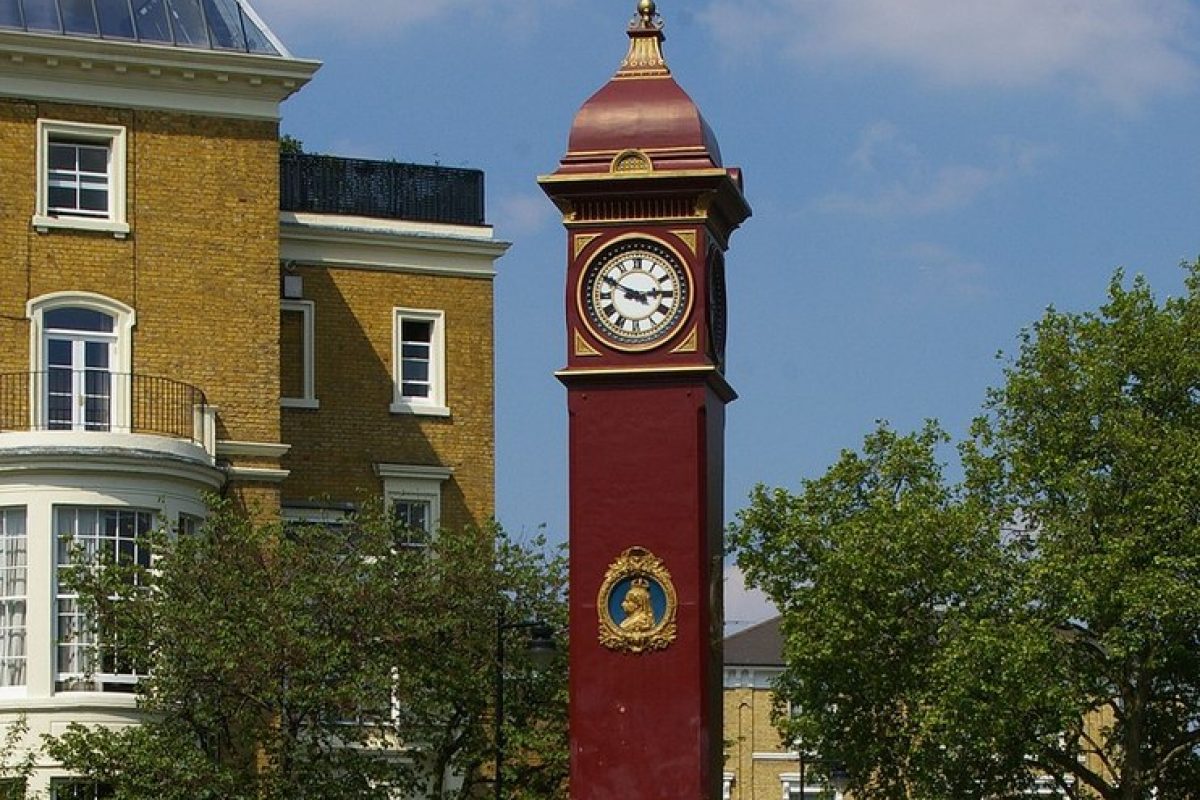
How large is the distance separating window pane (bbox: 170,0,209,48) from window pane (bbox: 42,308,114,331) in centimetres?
444

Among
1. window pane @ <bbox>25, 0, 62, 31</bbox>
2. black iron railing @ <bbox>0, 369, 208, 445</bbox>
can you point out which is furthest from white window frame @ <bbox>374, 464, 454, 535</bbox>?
window pane @ <bbox>25, 0, 62, 31</bbox>

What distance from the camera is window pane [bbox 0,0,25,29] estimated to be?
2029 inches

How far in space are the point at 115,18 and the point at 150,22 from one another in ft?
1.84

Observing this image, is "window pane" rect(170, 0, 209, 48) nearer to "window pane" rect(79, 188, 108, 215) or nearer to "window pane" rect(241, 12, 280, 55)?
"window pane" rect(241, 12, 280, 55)

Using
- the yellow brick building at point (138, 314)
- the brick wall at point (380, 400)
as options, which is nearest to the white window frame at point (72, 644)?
the yellow brick building at point (138, 314)

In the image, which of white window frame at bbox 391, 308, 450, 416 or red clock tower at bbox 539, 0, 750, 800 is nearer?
red clock tower at bbox 539, 0, 750, 800

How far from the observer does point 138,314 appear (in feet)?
169

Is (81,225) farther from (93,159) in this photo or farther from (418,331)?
(418,331)

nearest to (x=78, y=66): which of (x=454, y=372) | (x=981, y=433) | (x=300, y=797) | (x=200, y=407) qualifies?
(x=200, y=407)

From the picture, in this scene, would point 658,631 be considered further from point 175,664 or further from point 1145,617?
point 1145,617

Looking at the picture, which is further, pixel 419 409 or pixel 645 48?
pixel 419 409

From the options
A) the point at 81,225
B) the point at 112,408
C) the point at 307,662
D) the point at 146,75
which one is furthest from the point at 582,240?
the point at 146,75

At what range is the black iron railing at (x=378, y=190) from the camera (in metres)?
56.6

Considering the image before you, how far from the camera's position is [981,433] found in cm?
5734
